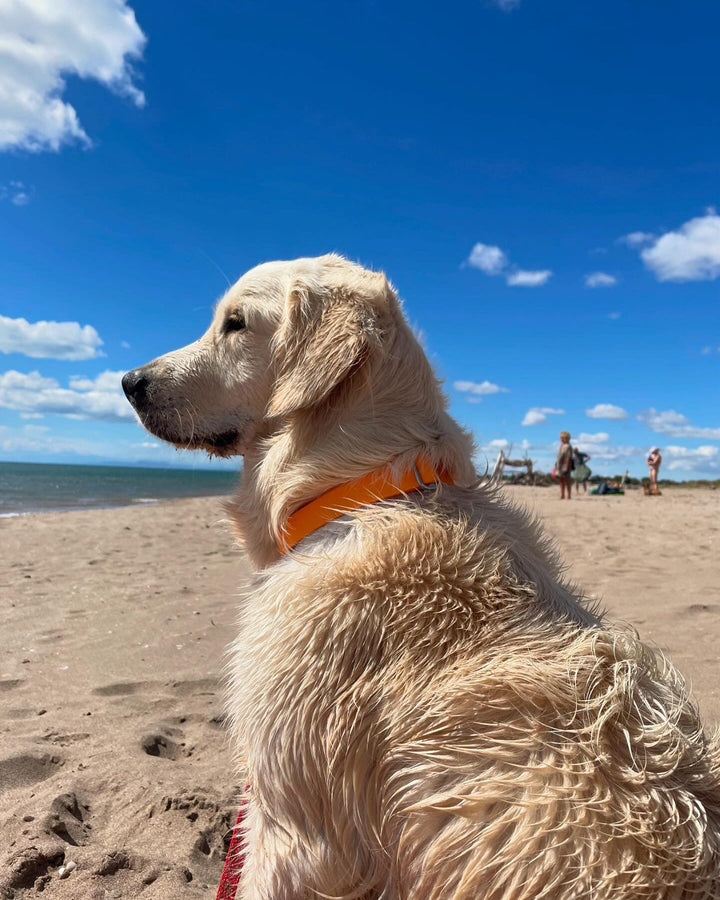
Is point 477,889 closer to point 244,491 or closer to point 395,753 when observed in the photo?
point 395,753

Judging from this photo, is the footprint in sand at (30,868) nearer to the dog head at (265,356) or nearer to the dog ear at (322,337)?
the dog head at (265,356)

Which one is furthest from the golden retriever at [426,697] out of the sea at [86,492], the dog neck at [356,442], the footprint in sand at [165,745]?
the footprint in sand at [165,745]

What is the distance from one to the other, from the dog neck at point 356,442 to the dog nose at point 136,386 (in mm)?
591

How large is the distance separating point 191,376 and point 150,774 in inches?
80.5

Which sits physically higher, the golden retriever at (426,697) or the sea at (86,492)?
the golden retriever at (426,697)

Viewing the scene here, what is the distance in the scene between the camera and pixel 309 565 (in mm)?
1847

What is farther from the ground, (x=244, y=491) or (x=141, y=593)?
(x=244, y=491)

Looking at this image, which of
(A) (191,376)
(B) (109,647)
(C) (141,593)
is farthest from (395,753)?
(C) (141,593)

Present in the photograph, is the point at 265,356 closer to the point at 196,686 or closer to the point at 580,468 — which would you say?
the point at 196,686

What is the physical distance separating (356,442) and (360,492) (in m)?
0.18

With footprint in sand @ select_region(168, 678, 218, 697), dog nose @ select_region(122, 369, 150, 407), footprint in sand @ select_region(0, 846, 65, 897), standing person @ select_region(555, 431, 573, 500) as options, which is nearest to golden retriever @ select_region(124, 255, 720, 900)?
dog nose @ select_region(122, 369, 150, 407)

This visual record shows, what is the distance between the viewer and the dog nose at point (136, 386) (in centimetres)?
252

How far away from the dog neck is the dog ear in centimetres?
7

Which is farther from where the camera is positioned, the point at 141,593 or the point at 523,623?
the point at 141,593
